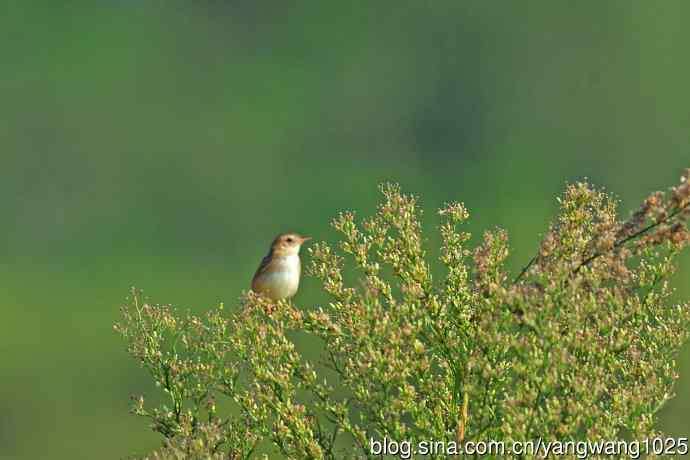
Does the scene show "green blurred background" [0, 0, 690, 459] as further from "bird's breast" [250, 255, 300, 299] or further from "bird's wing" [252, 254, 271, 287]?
"bird's breast" [250, 255, 300, 299]

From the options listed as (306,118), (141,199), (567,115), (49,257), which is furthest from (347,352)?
(306,118)

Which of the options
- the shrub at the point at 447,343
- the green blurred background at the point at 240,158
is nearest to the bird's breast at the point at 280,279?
the shrub at the point at 447,343

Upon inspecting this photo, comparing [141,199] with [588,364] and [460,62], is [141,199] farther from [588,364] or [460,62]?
[588,364]

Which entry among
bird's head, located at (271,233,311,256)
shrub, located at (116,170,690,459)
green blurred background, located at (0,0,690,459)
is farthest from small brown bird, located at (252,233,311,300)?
green blurred background, located at (0,0,690,459)

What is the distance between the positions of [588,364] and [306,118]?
17342cm

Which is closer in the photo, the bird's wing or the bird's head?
the bird's wing

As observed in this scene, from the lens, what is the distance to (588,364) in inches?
304

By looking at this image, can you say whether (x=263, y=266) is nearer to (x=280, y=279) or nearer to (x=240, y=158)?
(x=280, y=279)

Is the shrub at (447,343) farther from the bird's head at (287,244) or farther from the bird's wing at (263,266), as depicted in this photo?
the bird's head at (287,244)

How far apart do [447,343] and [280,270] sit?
4112 mm

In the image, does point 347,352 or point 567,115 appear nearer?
point 347,352

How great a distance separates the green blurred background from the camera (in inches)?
4144

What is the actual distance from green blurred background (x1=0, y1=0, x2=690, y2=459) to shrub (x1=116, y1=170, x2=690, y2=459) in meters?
69.3

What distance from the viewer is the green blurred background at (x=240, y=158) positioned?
4144 inches
